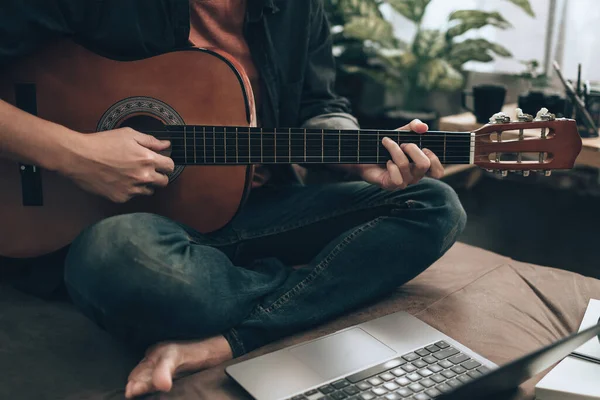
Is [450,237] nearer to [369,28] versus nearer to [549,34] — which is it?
[369,28]

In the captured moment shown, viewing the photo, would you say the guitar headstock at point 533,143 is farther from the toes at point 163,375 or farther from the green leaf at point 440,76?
the green leaf at point 440,76

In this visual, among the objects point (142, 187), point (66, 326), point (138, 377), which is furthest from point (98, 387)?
point (142, 187)

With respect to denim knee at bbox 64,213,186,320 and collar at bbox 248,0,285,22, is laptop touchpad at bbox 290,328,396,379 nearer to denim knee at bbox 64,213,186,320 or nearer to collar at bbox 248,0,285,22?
denim knee at bbox 64,213,186,320

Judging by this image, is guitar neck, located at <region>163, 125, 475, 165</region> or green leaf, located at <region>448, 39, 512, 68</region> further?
green leaf, located at <region>448, 39, 512, 68</region>

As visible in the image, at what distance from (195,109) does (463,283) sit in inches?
25.9

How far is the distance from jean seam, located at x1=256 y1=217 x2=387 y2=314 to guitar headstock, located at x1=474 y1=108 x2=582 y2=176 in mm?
246

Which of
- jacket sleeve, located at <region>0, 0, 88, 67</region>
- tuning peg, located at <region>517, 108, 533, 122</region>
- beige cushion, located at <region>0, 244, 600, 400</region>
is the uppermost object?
jacket sleeve, located at <region>0, 0, 88, 67</region>

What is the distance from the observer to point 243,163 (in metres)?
1.09

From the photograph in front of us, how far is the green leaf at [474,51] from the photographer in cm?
241

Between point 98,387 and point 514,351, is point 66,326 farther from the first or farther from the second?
point 514,351

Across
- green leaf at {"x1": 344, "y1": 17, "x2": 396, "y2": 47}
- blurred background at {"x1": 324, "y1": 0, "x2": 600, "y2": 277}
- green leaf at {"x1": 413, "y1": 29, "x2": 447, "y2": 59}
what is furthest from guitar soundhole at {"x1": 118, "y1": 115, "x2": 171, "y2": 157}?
green leaf at {"x1": 413, "y1": 29, "x2": 447, "y2": 59}

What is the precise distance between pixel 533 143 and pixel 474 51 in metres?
1.44

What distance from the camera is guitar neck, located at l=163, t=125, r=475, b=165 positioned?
1067mm

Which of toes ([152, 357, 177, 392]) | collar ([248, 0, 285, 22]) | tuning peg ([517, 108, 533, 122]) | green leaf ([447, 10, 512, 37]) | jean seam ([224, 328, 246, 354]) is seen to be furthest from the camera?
green leaf ([447, 10, 512, 37])
